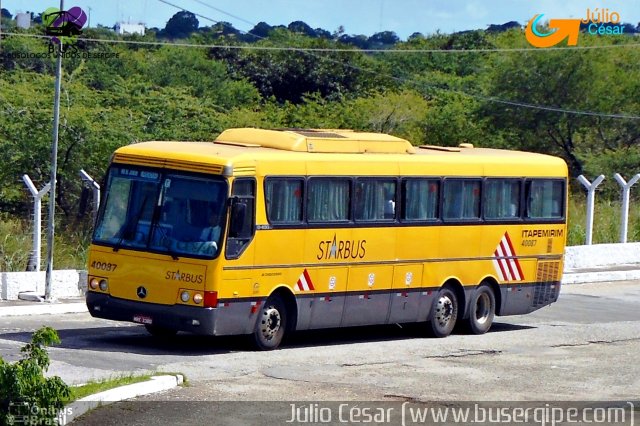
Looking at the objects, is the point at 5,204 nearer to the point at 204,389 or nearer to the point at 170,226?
the point at 170,226

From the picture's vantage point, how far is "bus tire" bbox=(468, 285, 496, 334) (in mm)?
19392

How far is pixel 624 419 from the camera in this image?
11344 mm

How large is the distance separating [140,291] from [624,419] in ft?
21.5

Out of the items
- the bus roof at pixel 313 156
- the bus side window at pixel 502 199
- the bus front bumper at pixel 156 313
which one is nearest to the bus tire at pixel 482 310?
the bus side window at pixel 502 199

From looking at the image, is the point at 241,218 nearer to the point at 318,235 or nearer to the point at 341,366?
the point at 318,235

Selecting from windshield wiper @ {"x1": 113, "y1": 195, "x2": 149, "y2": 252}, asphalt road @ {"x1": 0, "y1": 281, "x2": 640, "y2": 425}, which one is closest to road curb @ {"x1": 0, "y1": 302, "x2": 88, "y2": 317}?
asphalt road @ {"x1": 0, "y1": 281, "x2": 640, "y2": 425}

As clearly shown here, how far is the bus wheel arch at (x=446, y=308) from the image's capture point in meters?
18.7

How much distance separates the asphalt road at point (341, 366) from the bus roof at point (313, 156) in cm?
239

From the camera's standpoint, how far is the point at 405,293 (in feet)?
59.5

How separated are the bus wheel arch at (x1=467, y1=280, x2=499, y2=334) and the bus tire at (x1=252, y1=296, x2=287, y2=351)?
4.16m

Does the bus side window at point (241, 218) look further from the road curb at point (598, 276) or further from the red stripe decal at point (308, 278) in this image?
the road curb at point (598, 276)

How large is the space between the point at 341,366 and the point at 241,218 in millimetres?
2219

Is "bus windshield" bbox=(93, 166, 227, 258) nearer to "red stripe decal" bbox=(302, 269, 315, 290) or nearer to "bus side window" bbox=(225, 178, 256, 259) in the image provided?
"bus side window" bbox=(225, 178, 256, 259)

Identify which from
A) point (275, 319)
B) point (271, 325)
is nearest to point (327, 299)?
point (275, 319)
